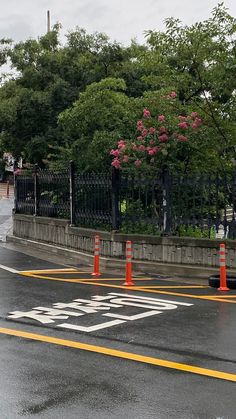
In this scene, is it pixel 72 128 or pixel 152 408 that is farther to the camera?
pixel 72 128

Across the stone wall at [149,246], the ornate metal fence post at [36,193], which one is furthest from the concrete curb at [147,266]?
the ornate metal fence post at [36,193]

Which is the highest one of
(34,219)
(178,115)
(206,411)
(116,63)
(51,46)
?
(51,46)

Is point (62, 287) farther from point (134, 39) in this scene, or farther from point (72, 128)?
point (134, 39)

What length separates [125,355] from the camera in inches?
245

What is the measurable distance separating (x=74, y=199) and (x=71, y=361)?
33.1ft

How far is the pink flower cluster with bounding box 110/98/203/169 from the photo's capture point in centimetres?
1351

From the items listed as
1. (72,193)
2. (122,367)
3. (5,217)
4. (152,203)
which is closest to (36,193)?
(72,193)

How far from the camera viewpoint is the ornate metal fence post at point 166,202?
13.0m

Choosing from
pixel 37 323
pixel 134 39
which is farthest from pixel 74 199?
pixel 134 39

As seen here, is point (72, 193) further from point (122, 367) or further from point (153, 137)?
point (122, 367)

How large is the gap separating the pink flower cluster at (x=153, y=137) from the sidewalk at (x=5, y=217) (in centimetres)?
796

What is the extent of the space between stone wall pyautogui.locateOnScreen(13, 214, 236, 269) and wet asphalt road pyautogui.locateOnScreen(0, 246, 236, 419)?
2.80 m

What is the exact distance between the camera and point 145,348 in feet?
21.3

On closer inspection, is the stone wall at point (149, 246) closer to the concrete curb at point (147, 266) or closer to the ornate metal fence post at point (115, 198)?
the concrete curb at point (147, 266)
